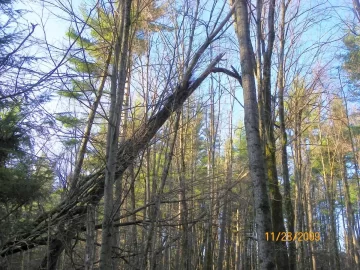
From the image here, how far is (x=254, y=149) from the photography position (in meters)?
3.73

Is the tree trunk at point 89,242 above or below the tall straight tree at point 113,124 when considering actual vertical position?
below

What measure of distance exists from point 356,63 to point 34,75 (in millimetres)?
12507

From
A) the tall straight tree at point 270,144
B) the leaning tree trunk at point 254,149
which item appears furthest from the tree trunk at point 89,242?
the tall straight tree at point 270,144

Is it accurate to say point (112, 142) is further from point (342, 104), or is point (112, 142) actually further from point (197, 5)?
point (342, 104)

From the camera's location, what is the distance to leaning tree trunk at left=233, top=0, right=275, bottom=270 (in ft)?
11.2

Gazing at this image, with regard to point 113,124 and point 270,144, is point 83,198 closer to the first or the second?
point 113,124

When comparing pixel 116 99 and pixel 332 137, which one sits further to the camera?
pixel 332 137

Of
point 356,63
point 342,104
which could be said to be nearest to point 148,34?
point 356,63

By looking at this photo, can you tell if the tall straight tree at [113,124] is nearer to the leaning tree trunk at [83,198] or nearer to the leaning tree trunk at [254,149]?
the leaning tree trunk at [83,198]

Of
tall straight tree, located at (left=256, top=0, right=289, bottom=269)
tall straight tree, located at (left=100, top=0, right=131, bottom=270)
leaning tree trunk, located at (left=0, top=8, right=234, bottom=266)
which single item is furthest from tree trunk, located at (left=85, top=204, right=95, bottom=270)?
tall straight tree, located at (left=256, top=0, right=289, bottom=269)

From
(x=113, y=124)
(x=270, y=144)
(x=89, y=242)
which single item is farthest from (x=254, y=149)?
(x=270, y=144)

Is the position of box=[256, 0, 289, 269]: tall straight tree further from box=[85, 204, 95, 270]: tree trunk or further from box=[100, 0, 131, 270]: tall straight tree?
box=[85, 204, 95, 270]: tree trunk

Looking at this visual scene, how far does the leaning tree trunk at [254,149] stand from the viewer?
134 inches

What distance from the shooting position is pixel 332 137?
19219mm
